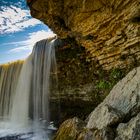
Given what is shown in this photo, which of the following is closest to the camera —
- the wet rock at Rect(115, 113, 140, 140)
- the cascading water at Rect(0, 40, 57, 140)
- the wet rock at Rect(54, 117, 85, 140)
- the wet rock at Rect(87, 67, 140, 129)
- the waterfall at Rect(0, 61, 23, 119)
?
the wet rock at Rect(115, 113, 140, 140)

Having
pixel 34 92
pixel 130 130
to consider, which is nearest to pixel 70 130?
pixel 130 130

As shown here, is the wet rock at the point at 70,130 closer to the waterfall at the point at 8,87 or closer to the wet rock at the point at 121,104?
the wet rock at the point at 121,104

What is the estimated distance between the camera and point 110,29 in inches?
463

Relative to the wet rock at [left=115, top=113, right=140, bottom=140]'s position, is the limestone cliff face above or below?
above

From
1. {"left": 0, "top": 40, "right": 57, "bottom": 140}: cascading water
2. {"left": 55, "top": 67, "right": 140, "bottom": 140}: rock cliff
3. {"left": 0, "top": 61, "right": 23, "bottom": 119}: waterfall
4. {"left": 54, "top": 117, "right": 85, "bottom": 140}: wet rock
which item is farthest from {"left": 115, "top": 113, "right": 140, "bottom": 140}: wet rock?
{"left": 0, "top": 61, "right": 23, "bottom": 119}: waterfall

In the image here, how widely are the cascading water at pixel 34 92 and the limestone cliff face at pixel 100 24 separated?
211 centimetres

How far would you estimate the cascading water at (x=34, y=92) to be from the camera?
52.1 ft

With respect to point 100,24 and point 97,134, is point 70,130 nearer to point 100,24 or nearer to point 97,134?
point 97,134

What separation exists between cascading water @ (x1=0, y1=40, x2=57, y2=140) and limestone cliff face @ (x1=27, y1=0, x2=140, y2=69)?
211cm

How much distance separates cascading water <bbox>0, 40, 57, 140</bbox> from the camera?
625 inches

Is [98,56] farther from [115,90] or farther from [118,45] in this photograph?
[115,90]

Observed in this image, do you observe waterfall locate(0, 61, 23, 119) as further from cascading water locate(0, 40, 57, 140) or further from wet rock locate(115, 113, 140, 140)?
wet rock locate(115, 113, 140, 140)

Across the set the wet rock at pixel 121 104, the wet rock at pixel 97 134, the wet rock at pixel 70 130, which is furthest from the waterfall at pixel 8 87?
the wet rock at pixel 97 134

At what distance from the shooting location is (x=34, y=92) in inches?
661
